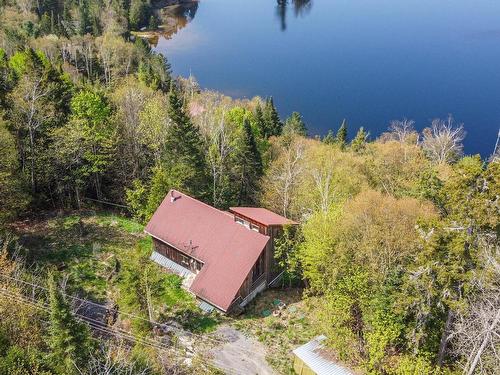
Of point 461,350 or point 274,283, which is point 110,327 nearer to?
point 274,283

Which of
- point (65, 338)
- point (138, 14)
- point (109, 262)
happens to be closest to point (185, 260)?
point (109, 262)

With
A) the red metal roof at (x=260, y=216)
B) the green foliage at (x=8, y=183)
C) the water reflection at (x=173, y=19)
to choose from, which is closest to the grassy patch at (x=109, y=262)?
the green foliage at (x=8, y=183)

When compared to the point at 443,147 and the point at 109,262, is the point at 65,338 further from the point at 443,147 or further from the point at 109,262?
the point at 443,147

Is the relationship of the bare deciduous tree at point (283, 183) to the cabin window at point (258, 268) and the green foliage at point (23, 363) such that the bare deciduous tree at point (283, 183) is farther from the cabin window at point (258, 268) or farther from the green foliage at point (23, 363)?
the green foliage at point (23, 363)

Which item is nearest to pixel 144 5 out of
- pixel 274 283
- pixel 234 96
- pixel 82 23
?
pixel 82 23

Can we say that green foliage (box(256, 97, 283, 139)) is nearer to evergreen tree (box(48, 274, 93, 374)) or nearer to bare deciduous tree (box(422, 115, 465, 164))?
bare deciduous tree (box(422, 115, 465, 164))
